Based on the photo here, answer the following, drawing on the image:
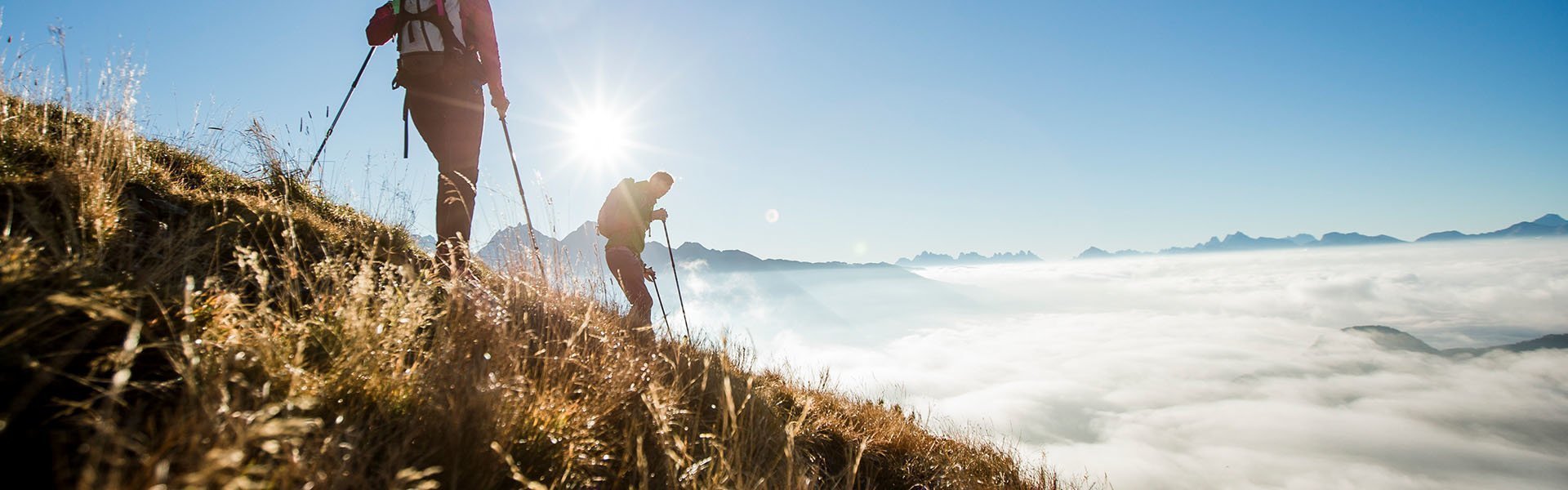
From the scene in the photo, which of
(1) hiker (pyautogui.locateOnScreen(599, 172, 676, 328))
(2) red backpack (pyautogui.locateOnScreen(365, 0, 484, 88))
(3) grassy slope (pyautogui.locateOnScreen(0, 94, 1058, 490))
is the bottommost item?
(3) grassy slope (pyautogui.locateOnScreen(0, 94, 1058, 490))

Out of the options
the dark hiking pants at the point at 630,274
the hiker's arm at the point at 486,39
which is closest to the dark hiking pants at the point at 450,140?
the hiker's arm at the point at 486,39

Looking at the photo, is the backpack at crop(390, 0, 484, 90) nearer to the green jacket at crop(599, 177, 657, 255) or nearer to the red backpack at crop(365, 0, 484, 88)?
the red backpack at crop(365, 0, 484, 88)

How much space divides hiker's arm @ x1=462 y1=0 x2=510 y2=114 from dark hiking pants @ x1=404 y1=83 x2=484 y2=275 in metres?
0.36

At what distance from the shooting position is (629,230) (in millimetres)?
7375

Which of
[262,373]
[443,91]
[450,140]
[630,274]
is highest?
[443,91]

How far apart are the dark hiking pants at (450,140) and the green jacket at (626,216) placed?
2669 mm

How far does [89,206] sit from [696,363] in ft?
10.5

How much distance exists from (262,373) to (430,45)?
3776 millimetres

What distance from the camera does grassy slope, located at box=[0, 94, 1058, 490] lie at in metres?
1.20

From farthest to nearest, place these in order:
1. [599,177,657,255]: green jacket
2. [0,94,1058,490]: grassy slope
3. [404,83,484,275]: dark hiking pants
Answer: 1. [599,177,657,255]: green jacket
2. [404,83,484,275]: dark hiking pants
3. [0,94,1058,490]: grassy slope

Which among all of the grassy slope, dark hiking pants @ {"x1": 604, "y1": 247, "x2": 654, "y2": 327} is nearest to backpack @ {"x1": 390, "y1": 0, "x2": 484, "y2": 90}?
the grassy slope

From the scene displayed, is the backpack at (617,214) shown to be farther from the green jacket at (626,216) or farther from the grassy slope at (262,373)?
the grassy slope at (262,373)

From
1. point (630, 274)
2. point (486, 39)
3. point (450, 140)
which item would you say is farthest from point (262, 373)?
point (630, 274)

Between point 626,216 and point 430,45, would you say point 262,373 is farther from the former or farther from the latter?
point 626,216
